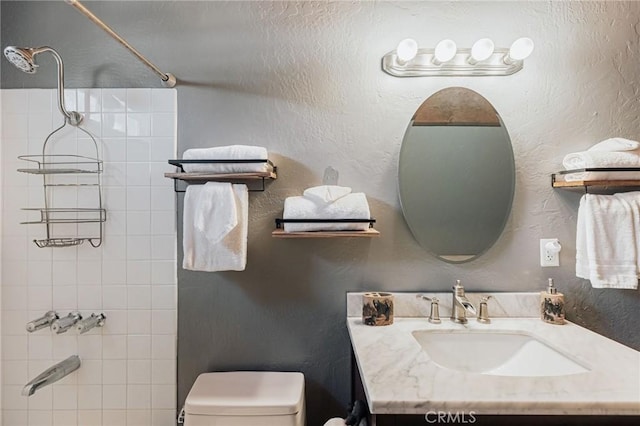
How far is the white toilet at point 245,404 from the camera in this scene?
3.74 ft

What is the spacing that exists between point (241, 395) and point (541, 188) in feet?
4.85

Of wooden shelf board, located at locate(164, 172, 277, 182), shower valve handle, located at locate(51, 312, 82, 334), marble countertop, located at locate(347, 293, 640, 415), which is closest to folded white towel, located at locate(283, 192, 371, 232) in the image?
wooden shelf board, located at locate(164, 172, 277, 182)

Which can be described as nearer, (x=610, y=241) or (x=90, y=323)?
(x=610, y=241)

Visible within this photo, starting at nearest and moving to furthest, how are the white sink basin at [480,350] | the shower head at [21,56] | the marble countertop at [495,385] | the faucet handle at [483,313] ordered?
1. the marble countertop at [495,385]
2. the shower head at [21,56]
3. the white sink basin at [480,350]
4. the faucet handle at [483,313]

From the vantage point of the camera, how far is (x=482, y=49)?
130cm

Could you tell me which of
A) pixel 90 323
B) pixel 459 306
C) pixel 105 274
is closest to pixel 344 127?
pixel 459 306

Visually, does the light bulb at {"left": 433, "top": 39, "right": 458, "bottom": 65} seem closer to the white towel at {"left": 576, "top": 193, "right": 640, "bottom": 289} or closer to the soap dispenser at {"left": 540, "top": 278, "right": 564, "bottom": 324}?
A: the white towel at {"left": 576, "top": 193, "right": 640, "bottom": 289}

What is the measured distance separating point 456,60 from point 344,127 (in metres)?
0.54

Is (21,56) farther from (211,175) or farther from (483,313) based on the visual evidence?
(483,313)

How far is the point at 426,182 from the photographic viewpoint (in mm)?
1420

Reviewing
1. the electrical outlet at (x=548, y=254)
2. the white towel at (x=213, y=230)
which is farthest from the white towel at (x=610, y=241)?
the white towel at (x=213, y=230)

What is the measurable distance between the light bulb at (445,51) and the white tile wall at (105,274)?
1.12 metres

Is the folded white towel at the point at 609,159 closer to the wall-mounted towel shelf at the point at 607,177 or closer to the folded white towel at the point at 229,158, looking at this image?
the wall-mounted towel shelf at the point at 607,177

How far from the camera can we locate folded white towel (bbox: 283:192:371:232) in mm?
1231
